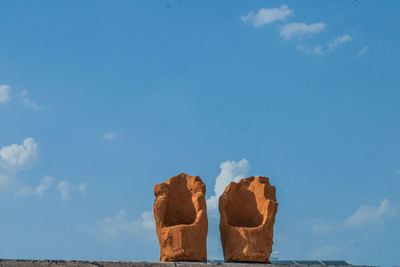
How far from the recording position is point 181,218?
1371cm

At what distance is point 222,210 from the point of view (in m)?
13.4

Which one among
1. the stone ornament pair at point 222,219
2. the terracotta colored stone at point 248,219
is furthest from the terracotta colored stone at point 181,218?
the terracotta colored stone at point 248,219

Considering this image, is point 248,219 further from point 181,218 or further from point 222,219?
point 181,218

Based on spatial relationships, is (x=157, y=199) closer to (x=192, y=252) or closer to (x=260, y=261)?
(x=192, y=252)

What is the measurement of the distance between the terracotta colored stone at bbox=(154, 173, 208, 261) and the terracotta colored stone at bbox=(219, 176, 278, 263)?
541 mm

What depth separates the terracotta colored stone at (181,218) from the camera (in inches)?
498

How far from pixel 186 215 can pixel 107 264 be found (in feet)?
11.8

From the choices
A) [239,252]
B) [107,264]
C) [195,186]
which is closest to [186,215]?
[195,186]

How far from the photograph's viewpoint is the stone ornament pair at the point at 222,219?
1270cm

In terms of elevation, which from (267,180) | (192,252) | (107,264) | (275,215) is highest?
(267,180)

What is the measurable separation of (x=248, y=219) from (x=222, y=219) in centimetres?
84

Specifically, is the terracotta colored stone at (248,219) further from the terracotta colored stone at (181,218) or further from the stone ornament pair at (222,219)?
the terracotta colored stone at (181,218)

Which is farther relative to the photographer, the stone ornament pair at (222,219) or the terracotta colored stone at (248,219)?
the terracotta colored stone at (248,219)

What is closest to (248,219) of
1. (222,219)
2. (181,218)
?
(222,219)
